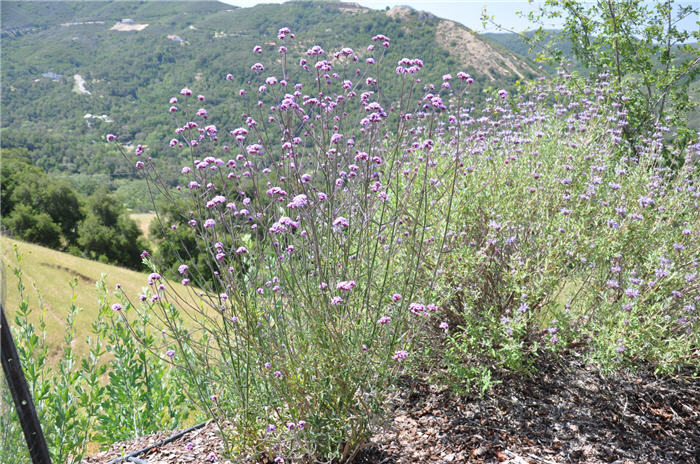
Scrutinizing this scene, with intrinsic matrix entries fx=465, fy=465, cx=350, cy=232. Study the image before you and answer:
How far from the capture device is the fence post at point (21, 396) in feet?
4.36

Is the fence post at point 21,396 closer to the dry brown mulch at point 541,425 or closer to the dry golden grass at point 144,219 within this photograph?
the dry brown mulch at point 541,425

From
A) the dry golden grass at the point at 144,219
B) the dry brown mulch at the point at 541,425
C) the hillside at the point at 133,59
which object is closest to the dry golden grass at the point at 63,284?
the hillside at the point at 133,59

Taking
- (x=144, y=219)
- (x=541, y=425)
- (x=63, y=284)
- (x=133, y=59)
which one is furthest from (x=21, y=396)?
(x=133, y=59)

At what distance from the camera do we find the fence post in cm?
133

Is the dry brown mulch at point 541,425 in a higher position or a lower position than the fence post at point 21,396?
lower

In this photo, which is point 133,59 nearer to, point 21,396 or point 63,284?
point 63,284

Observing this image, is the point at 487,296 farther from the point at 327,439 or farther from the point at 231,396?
the point at 231,396

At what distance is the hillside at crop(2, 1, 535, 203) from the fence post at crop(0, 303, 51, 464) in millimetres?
44474

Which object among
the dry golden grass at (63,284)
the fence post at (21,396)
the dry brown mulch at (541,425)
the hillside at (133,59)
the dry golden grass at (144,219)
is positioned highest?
the hillside at (133,59)

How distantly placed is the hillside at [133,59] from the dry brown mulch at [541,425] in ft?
137

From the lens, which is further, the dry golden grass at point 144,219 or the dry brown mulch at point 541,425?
the dry golden grass at point 144,219

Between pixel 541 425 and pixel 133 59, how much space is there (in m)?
133

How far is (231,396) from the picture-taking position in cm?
305

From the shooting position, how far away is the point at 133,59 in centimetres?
11594
